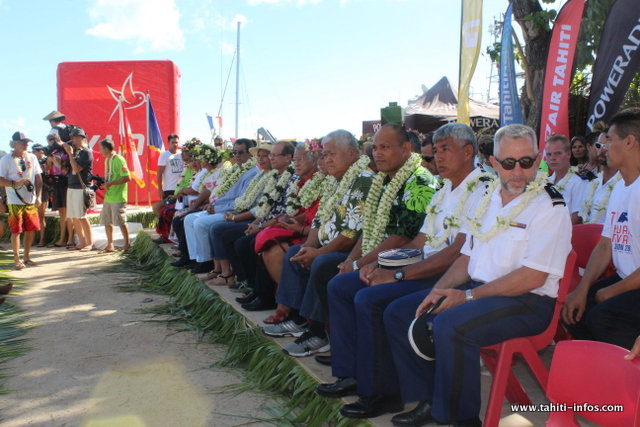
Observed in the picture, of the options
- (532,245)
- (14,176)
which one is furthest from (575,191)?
(14,176)

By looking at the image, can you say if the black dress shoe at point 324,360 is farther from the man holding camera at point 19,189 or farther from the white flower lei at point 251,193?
the man holding camera at point 19,189

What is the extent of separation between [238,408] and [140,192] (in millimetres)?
11916

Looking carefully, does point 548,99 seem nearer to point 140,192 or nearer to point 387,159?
point 387,159

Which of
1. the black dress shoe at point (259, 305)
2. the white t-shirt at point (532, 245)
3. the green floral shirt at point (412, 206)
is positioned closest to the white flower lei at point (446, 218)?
the green floral shirt at point (412, 206)

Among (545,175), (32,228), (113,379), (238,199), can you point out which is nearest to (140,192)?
(32,228)

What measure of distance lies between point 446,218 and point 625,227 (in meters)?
0.94

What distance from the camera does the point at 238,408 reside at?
3.35 m

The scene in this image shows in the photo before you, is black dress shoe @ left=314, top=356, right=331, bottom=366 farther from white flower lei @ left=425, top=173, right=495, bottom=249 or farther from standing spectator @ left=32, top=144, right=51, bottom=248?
standing spectator @ left=32, top=144, right=51, bottom=248

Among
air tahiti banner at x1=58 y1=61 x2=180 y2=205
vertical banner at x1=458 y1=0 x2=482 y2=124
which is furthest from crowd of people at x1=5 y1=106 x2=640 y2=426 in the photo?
air tahiti banner at x1=58 y1=61 x2=180 y2=205

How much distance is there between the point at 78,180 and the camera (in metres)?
8.89

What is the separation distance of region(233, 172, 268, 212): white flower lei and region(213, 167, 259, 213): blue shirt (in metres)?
0.30

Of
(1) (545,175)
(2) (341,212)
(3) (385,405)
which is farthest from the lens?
(2) (341,212)

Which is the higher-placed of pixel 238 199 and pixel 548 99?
pixel 548 99

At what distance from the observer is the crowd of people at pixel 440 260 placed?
2.46 m
